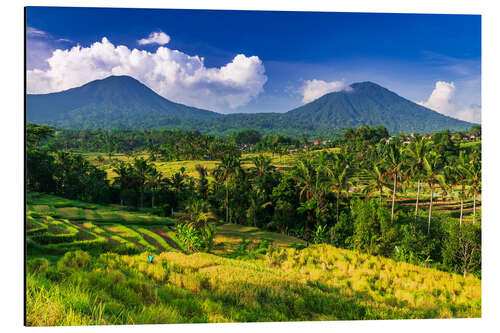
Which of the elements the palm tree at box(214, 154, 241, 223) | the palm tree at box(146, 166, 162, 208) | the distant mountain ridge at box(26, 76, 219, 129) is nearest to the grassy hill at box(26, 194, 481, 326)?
the palm tree at box(214, 154, 241, 223)

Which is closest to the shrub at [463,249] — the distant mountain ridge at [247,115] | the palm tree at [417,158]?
the palm tree at [417,158]

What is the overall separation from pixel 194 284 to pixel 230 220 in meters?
5.26

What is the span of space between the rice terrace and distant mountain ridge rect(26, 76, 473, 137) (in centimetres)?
28

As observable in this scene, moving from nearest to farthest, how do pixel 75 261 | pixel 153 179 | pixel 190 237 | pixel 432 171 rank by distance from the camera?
pixel 75 261, pixel 190 237, pixel 432 171, pixel 153 179

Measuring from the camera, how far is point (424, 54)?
19.2 ft

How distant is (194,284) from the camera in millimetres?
3982

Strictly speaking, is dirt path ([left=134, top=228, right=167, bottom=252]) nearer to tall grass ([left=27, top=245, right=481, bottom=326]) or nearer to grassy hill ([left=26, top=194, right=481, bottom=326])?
grassy hill ([left=26, top=194, right=481, bottom=326])

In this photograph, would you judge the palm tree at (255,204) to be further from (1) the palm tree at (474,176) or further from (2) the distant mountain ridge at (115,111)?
(1) the palm tree at (474,176)

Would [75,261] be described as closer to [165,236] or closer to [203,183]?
[165,236]

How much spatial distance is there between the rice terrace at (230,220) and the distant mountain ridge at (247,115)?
277 millimetres

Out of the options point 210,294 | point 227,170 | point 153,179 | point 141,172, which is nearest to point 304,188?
point 227,170

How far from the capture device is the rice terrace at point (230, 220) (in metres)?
3.63
